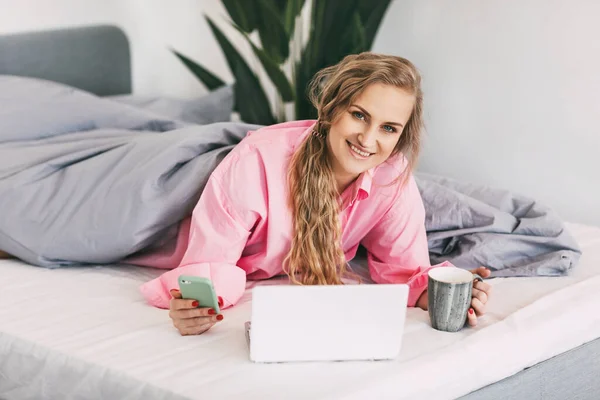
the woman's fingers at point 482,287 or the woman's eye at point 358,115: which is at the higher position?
the woman's eye at point 358,115

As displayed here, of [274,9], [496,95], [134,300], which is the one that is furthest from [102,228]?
[496,95]

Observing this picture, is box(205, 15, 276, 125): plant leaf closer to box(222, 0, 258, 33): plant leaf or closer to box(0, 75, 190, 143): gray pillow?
box(222, 0, 258, 33): plant leaf

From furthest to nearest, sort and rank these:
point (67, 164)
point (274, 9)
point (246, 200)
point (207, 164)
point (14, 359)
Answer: point (274, 9) < point (67, 164) < point (207, 164) < point (246, 200) < point (14, 359)

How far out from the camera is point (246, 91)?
315cm

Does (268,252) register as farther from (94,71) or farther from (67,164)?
(94,71)

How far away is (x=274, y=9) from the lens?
2959 mm

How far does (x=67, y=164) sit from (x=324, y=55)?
45.9 inches

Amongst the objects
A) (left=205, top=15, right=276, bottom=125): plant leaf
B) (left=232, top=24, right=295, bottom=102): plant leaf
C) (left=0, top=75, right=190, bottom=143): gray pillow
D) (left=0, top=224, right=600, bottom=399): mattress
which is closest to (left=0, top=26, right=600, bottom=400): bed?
(left=0, top=224, right=600, bottom=399): mattress

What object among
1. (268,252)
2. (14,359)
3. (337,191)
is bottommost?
(14,359)

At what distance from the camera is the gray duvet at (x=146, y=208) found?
1.97 m

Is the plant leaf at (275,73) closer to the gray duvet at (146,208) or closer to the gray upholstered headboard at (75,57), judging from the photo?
the gray upholstered headboard at (75,57)

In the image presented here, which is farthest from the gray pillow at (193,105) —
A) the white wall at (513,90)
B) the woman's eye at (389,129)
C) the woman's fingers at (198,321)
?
the woman's fingers at (198,321)

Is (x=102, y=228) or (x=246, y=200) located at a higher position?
(x=246, y=200)

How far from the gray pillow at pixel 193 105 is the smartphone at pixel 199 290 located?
139cm
